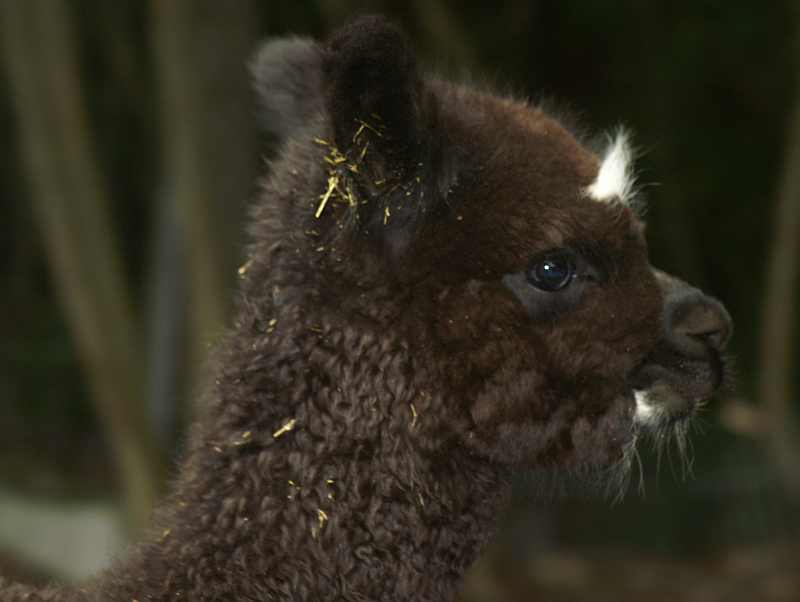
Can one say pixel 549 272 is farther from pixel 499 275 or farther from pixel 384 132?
pixel 384 132

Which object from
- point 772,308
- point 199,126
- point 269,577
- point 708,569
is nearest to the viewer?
point 269,577

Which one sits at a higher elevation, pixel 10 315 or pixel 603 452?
pixel 603 452

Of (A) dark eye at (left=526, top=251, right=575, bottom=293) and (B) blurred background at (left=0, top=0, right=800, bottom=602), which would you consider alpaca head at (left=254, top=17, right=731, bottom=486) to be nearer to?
(A) dark eye at (left=526, top=251, right=575, bottom=293)

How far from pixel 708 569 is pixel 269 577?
7490 millimetres

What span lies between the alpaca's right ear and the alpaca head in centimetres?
39

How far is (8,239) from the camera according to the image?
1228 cm

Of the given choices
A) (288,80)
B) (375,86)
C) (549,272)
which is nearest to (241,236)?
(288,80)

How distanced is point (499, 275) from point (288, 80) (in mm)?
935

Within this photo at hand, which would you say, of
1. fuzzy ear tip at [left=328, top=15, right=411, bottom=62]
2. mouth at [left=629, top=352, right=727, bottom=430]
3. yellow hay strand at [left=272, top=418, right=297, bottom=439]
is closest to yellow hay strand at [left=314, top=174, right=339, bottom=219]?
fuzzy ear tip at [left=328, top=15, right=411, bottom=62]

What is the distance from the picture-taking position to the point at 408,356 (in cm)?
267

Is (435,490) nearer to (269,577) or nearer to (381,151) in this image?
(269,577)

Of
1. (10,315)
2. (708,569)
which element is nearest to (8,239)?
(10,315)

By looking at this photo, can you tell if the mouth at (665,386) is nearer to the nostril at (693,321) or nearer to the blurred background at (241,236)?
the nostril at (693,321)

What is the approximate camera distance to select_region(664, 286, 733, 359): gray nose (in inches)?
113
